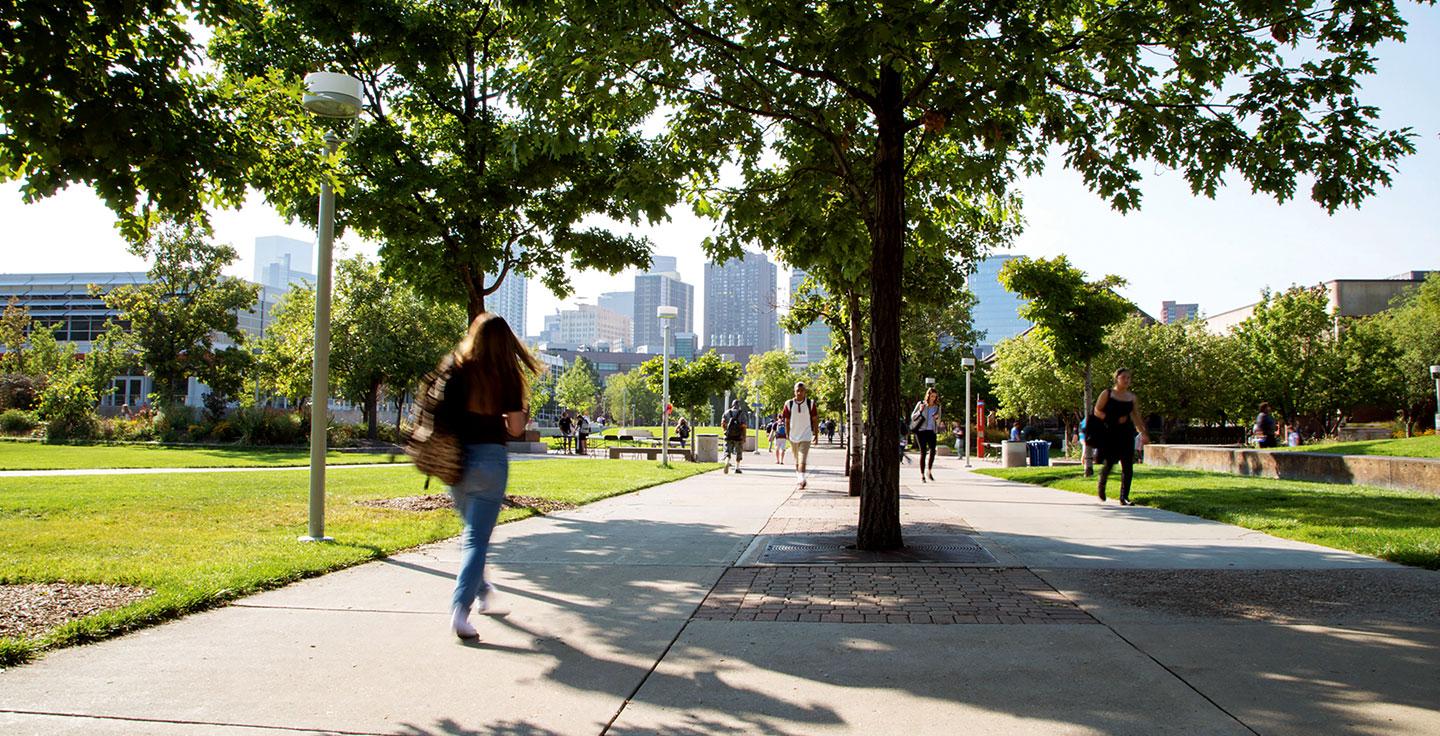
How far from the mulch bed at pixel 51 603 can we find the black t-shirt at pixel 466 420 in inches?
83.2

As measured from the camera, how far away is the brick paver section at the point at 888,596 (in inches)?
196

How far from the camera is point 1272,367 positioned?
39219mm

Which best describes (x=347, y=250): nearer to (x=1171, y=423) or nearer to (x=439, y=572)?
(x=439, y=572)

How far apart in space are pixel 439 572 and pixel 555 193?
20.1 ft

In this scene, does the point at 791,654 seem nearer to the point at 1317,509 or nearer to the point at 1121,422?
the point at 1317,509

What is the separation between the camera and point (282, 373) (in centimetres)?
3797

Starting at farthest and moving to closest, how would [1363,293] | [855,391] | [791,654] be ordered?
[1363,293] < [855,391] < [791,654]

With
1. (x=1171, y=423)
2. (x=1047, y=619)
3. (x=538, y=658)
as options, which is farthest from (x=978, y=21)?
(x=1171, y=423)

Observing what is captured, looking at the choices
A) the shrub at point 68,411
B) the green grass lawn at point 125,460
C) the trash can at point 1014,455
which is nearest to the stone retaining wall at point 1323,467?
the trash can at point 1014,455

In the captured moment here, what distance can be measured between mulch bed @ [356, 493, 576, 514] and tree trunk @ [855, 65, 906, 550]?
4.68m

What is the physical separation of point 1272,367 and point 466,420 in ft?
141

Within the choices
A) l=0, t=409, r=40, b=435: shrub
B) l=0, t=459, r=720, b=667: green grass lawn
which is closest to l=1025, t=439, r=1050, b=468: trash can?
l=0, t=459, r=720, b=667: green grass lawn

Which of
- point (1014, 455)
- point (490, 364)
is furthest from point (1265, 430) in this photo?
point (490, 364)

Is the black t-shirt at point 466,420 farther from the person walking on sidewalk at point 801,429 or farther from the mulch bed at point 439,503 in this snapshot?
the person walking on sidewalk at point 801,429
